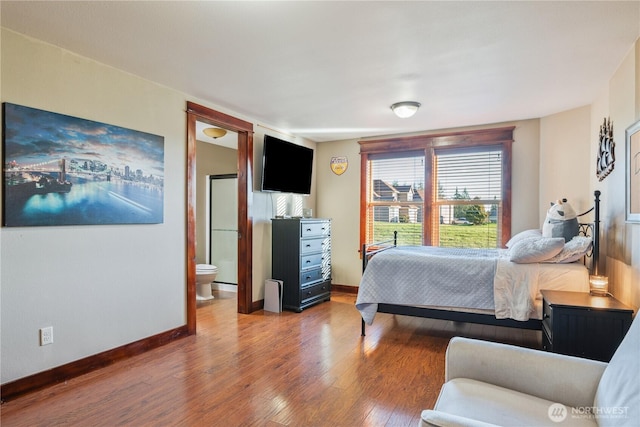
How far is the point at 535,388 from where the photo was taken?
56.2 inches

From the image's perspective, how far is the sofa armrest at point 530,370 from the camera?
1370 millimetres

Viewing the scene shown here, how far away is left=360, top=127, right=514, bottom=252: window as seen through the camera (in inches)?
176

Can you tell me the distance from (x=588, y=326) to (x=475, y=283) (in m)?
0.84

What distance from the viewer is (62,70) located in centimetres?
248

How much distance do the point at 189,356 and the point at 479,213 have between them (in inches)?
147

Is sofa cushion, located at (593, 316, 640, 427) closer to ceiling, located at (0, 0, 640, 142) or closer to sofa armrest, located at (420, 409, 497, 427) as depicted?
sofa armrest, located at (420, 409, 497, 427)

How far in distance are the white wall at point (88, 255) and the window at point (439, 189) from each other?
2.76 metres

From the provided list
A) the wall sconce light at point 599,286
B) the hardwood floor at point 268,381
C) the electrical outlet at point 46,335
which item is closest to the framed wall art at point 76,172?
the electrical outlet at point 46,335

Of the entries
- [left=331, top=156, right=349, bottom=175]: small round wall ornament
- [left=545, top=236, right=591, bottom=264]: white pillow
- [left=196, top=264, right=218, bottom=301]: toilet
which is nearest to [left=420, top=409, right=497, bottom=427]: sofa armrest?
[left=545, top=236, right=591, bottom=264]: white pillow

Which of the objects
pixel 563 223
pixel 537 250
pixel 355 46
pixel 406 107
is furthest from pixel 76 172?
pixel 563 223

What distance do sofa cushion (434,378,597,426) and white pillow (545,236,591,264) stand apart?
1757mm

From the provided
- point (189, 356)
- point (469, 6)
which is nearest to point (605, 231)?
point (469, 6)

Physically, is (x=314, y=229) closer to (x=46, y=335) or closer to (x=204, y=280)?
(x=204, y=280)

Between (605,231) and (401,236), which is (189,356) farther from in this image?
(605,231)
